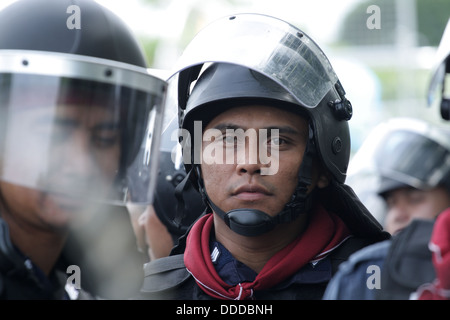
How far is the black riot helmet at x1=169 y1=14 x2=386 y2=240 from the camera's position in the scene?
2.42 meters

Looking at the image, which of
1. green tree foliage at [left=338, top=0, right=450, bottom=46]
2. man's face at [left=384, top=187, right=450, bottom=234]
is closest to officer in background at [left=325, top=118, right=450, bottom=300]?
man's face at [left=384, top=187, right=450, bottom=234]

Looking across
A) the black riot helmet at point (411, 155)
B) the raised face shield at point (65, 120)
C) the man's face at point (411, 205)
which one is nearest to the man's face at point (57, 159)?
the raised face shield at point (65, 120)

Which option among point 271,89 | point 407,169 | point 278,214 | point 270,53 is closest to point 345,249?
point 278,214

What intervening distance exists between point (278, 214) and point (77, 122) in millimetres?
905

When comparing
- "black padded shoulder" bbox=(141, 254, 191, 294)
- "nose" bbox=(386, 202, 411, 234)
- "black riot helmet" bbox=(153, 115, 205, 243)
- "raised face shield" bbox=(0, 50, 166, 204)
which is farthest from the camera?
"black riot helmet" bbox=(153, 115, 205, 243)

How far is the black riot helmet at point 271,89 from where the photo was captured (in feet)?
7.95

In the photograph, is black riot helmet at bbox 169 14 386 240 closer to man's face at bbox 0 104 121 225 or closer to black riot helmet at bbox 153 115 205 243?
black riot helmet at bbox 153 115 205 243

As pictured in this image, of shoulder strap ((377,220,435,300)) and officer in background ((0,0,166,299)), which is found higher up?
officer in background ((0,0,166,299))

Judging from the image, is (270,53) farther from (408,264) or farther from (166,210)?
(166,210)

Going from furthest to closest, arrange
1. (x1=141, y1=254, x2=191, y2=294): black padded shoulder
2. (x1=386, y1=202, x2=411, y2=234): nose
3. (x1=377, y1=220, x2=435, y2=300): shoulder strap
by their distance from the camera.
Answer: (x1=386, y1=202, x2=411, y2=234): nose, (x1=141, y1=254, x2=191, y2=294): black padded shoulder, (x1=377, y1=220, x2=435, y2=300): shoulder strap

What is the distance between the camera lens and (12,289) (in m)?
1.78

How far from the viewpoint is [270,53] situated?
2477 mm

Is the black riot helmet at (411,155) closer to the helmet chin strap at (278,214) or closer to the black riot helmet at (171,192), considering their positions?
the helmet chin strap at (278,214)
